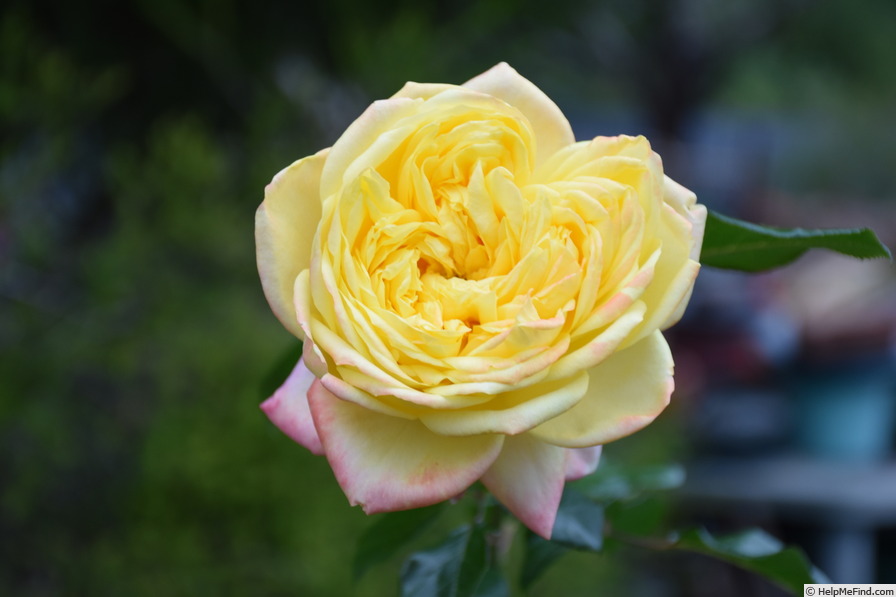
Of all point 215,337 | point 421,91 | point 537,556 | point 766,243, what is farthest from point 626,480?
point 215,337

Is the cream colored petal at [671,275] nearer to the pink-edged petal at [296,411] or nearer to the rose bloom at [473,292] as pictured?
the rose bloom at [473,292]

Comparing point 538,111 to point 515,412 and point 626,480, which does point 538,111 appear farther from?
point 626,480

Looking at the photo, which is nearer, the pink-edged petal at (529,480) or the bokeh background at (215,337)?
the pink-edged petal at (529,480)

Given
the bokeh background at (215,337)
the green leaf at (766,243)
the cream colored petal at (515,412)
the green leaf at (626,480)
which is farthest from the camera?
the bokeh background at (215,337)

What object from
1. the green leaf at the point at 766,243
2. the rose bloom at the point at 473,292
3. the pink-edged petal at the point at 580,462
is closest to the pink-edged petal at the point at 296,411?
the rose bloom at the point at 473,292

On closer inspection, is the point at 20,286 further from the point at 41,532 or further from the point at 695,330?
the point at 695,330

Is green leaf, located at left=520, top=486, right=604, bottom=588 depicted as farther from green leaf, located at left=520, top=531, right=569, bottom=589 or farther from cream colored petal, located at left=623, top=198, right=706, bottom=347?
cream colored petal, located at left=623, top=198, right=706, bottom=347

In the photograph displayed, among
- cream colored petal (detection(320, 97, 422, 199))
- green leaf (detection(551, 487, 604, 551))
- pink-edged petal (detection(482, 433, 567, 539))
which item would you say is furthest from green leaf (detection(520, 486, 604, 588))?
cream colored petal (detection(320, 97, 422, 199))
